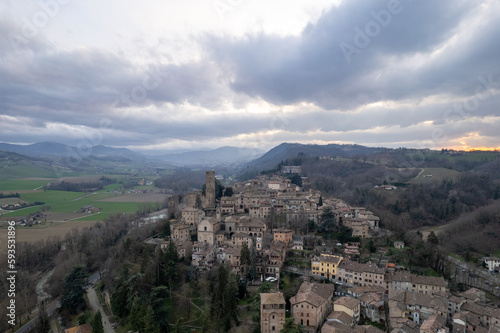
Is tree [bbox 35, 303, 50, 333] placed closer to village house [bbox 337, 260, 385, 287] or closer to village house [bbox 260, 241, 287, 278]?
village house [bbox 260, 241, 287, 278]

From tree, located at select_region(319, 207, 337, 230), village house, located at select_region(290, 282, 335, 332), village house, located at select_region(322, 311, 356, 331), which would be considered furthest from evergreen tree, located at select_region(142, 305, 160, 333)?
tree, located at select_region(319, 207, 337, 230)

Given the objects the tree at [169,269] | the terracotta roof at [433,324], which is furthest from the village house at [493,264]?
the tree at [169,269]

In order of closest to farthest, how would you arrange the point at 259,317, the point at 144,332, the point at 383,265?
the point at 144,332 < the point at 259,317 < the point at 383,265

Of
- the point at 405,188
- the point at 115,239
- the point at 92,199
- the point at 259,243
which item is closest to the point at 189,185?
the point at 92,199

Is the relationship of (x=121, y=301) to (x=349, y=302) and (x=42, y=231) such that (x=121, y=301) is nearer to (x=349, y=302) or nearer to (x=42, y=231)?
(x=349, y=302)

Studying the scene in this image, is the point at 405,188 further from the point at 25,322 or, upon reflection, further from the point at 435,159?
the point at 25,322
